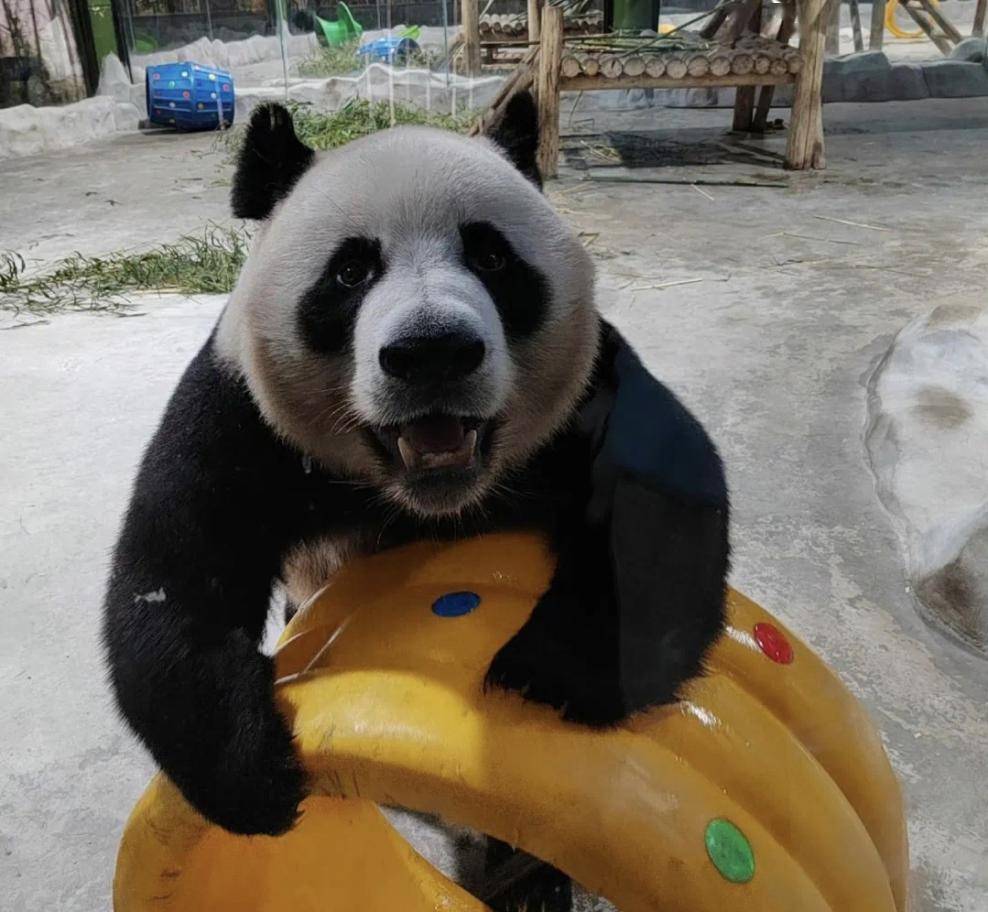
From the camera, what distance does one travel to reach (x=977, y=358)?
3.13 m

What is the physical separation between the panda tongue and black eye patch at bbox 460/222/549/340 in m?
0.17

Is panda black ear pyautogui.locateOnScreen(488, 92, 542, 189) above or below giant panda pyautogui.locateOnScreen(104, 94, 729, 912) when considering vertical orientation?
above

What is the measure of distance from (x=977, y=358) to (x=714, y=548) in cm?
222

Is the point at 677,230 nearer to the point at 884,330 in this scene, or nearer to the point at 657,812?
the point at 884,330

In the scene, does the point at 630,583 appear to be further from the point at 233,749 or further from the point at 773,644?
the point at 233,749

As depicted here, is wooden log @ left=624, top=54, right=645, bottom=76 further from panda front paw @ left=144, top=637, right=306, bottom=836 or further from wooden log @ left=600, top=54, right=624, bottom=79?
panda front paw @ left=144, top=637, right=306, bottom=836

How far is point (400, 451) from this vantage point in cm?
127

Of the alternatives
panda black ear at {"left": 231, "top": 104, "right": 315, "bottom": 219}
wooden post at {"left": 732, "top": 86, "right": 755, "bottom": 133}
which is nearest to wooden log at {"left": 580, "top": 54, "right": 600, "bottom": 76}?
wooden post at {"left": 732, "top": 86, "right": 755, "bottom": 133}

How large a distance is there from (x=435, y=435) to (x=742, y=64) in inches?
248

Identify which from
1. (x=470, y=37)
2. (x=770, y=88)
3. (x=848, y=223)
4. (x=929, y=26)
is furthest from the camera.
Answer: (x=929, y=26)

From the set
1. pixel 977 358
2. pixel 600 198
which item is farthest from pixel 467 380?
pixel 600 198

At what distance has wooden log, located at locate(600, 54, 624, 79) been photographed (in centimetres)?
662

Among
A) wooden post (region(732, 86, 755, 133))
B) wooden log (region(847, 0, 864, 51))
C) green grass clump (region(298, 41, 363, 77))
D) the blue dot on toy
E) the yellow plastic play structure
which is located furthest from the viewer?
wooden log (region(847, 0, 864, 51))

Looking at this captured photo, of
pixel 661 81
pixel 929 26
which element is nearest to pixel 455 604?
pixel 661 81
